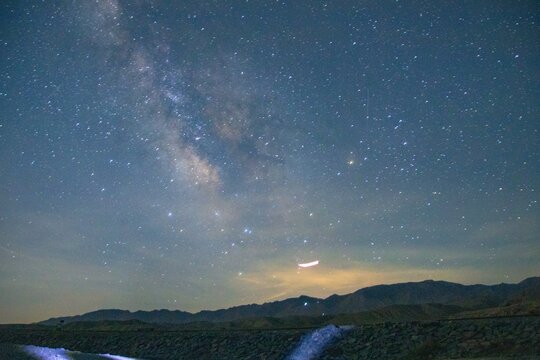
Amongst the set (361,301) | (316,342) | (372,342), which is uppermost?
(361,301)

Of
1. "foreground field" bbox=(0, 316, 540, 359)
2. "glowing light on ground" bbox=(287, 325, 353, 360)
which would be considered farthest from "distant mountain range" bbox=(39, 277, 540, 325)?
"glowing light on ground" bbox=(287, 325, 353, 360)

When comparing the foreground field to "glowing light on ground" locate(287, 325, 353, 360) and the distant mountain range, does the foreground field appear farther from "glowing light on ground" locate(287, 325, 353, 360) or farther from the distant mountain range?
the distant mountain range

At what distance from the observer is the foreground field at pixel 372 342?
57.6 feet

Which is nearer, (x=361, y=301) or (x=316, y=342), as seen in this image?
(x=316, y=342)

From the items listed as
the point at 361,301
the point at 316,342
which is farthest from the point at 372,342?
the point at 361,301

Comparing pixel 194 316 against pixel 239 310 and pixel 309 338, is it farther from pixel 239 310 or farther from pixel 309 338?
pixel 309 338

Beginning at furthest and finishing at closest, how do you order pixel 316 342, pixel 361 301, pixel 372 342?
pixel 361 301, pixel 316 342, pixel 372 342

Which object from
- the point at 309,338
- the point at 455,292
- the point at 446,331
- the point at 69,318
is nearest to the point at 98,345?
the point at 309,338

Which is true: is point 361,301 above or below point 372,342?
above

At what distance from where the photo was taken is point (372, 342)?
20766mm

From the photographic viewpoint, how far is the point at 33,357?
2661 cm

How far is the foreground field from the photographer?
17562 millimetres

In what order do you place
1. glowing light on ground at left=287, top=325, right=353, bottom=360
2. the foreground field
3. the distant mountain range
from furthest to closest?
the distant mountain range
glowing light on ground at left=287, top=325, right=353, bottom=360
the foreground field

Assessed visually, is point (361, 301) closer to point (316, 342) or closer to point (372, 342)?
point (316, 342)
